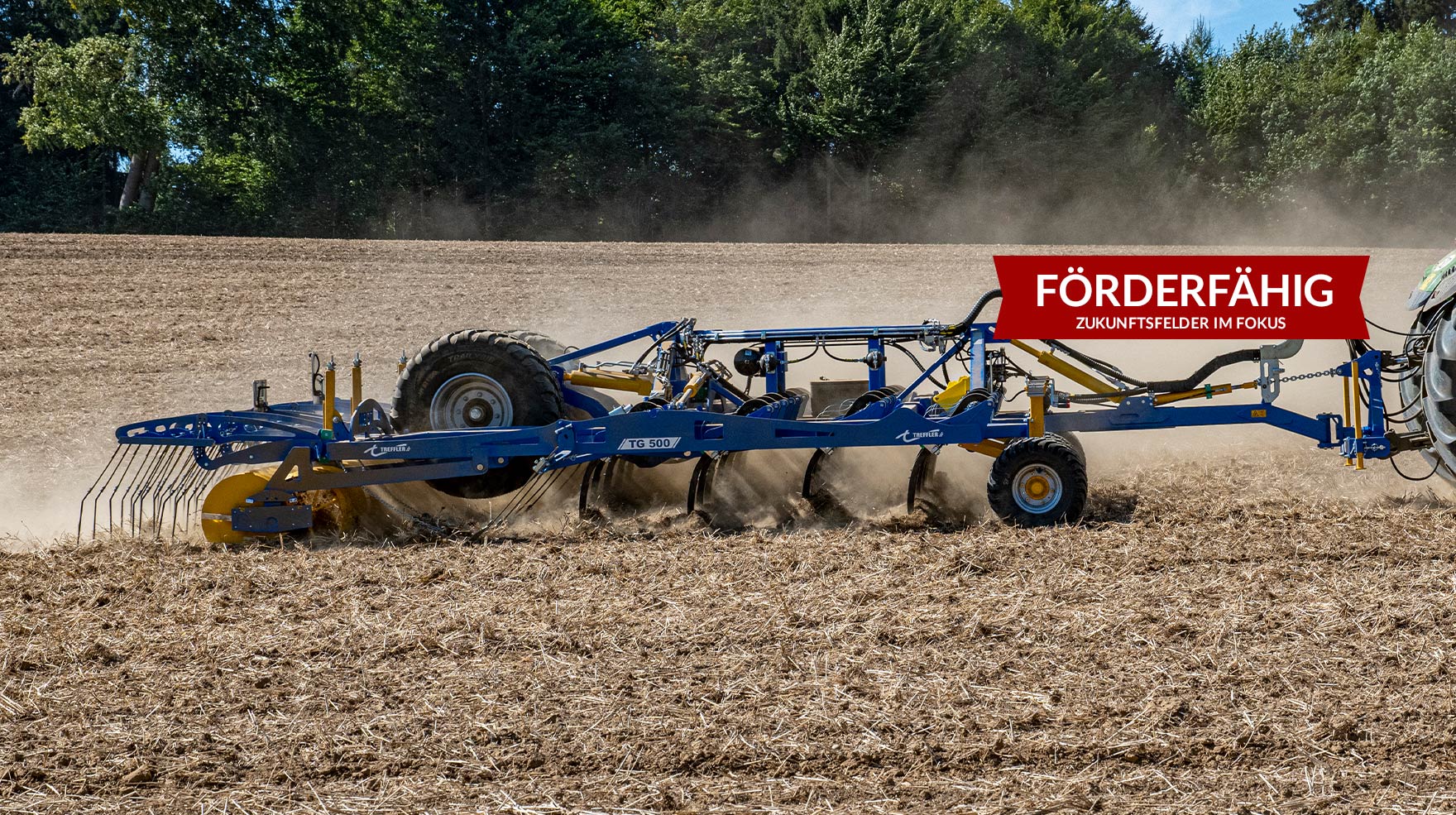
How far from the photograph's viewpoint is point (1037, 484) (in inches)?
280

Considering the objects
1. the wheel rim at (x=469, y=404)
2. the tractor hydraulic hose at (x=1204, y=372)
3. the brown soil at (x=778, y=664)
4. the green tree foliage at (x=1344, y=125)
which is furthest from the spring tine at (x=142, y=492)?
the green tree foliage at (x=1344, y=125)

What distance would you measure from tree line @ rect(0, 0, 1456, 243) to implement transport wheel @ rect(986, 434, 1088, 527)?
30907 millimetres

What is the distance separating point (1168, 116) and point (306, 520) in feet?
131

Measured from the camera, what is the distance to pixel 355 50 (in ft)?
124

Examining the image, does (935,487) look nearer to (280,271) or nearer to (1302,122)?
(280,271)

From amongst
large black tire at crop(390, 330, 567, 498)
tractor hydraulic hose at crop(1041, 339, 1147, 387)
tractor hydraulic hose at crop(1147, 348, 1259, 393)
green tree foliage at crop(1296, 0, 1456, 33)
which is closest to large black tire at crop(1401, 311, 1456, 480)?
tractor hydraulic hose at crop(1147, 348, 1259, 393)

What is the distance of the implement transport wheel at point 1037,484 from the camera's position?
7.05 m

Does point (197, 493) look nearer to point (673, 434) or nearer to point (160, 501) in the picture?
point (160, 501)

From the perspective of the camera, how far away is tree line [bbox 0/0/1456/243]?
115 ft

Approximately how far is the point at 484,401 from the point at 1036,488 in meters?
3.35

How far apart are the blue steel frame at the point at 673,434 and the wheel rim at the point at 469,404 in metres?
0.33

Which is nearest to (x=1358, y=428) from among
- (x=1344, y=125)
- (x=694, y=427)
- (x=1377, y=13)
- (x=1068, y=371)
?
(x=1068, y=371)

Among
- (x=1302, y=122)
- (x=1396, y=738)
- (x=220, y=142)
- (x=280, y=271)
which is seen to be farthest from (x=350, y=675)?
(x=1302, y=122)

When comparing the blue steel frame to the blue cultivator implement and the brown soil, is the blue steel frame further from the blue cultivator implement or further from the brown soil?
the brown soil
